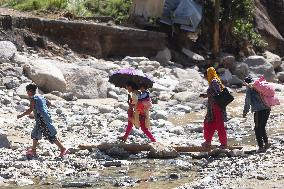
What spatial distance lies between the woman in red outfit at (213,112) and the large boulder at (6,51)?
26.5ft

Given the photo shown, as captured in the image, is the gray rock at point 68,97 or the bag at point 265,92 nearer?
the bag at point 265,92

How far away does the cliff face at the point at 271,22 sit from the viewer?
3291 centimetres

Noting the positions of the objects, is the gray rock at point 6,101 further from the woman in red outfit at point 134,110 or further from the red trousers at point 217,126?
the red trousers at point 217,126

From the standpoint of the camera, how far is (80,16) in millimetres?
24750

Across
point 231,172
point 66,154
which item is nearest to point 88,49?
point 66,154

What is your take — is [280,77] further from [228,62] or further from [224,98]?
[224,98]

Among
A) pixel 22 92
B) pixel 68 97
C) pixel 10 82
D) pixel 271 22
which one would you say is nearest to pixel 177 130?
pixel 68 97

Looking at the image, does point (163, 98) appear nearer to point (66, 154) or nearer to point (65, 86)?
point (65, 86)

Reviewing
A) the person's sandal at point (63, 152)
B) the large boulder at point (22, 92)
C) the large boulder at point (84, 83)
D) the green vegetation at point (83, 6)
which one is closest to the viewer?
the person's sandal at point (63, 152)

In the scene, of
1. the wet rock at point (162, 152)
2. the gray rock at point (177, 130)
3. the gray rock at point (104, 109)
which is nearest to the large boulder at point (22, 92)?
the gray rock at point (104, 109)

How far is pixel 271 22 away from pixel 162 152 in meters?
26.5

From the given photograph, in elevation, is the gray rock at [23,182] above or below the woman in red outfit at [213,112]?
below

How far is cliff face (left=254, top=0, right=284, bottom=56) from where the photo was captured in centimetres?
3291

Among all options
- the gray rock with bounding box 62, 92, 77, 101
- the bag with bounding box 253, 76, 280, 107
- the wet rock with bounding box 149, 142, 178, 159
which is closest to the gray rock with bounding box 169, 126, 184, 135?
the wet rock with bounding box 149, 142, 178, 159
